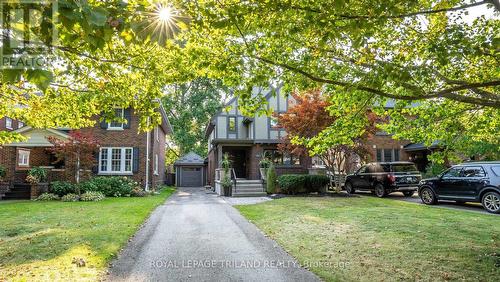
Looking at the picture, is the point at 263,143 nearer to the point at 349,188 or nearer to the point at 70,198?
the point at 349,188

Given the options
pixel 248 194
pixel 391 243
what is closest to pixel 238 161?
pixel 248 194

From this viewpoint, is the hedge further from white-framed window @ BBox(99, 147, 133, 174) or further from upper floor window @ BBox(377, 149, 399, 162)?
upper floor window @ BBox(377, 149, 399, 162)

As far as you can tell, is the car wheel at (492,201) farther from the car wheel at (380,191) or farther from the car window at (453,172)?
the car wheel at (380,191)

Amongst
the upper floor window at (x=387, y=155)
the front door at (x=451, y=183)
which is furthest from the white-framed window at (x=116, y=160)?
the upper floor window at (x=387, y=155)

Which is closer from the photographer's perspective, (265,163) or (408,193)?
(408,193)

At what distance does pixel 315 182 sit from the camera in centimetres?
1956

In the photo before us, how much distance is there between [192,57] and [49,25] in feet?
10.8

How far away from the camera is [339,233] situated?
8.15 meters

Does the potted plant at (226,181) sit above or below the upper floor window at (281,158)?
below

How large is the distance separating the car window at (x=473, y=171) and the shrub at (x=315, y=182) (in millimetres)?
7932

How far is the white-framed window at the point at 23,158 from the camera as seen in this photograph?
20172mm

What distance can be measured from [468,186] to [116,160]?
19.5 m

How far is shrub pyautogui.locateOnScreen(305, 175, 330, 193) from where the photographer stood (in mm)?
19516

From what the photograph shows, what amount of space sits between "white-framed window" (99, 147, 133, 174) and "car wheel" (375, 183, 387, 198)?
50.7 feet
